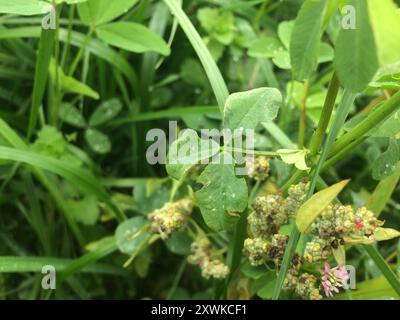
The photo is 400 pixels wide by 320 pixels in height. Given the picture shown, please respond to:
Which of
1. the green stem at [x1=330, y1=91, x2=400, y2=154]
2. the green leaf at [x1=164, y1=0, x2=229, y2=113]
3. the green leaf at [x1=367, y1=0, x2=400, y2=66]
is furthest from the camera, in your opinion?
the green leaf at [x1=164, y1=0, x2=229, y2=113]

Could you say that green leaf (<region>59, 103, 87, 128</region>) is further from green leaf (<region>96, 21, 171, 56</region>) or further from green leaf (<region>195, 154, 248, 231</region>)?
green leaf (<region>195, 154, 248, 231</region>)

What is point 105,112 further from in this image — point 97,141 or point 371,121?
point 371,121

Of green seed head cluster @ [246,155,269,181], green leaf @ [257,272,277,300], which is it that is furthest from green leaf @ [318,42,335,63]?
green leaf @ [257,272,277,300]

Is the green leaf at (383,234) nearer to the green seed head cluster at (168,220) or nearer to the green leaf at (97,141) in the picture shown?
the green seed head cluster at (168,220)

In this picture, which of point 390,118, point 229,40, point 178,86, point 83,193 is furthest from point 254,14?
point 390,118

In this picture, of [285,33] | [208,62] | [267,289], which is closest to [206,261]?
[267,289]
